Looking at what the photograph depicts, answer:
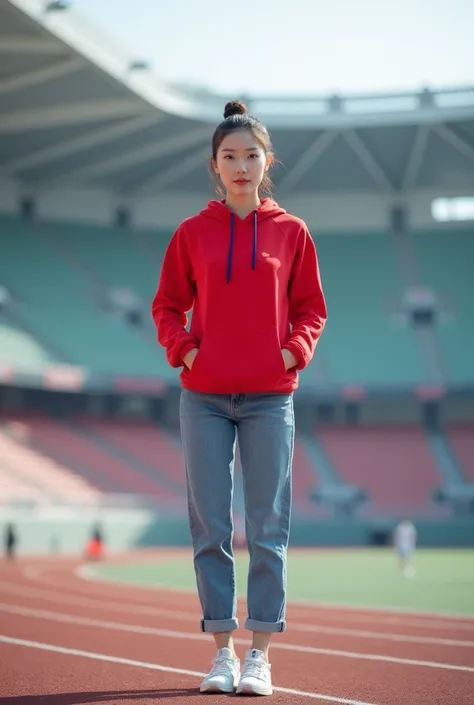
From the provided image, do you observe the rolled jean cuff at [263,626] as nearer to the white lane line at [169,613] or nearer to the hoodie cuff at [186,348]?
the hoodie cuff at [186,348]

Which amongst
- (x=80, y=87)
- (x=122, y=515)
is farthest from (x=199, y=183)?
(x=122, y=515)

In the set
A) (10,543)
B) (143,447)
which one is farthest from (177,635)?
(143,447)

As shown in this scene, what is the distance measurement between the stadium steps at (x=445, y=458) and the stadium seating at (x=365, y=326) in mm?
2617

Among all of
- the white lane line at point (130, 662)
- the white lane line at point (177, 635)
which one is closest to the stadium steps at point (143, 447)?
the white lane line at point (177, 635)

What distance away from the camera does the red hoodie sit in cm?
454

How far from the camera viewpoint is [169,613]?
1187cm

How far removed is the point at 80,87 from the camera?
3306cm

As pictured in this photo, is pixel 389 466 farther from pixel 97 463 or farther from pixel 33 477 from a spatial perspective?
pixel 33 477

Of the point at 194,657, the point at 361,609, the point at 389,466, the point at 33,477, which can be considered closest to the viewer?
the point at 194,657

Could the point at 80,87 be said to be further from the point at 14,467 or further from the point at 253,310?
the point at 253,310

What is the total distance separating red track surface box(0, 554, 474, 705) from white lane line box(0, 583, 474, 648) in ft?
0.05

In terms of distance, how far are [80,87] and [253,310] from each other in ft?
98.9

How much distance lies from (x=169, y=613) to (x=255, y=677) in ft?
25.5

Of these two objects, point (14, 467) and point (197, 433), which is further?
point (14, 467)
